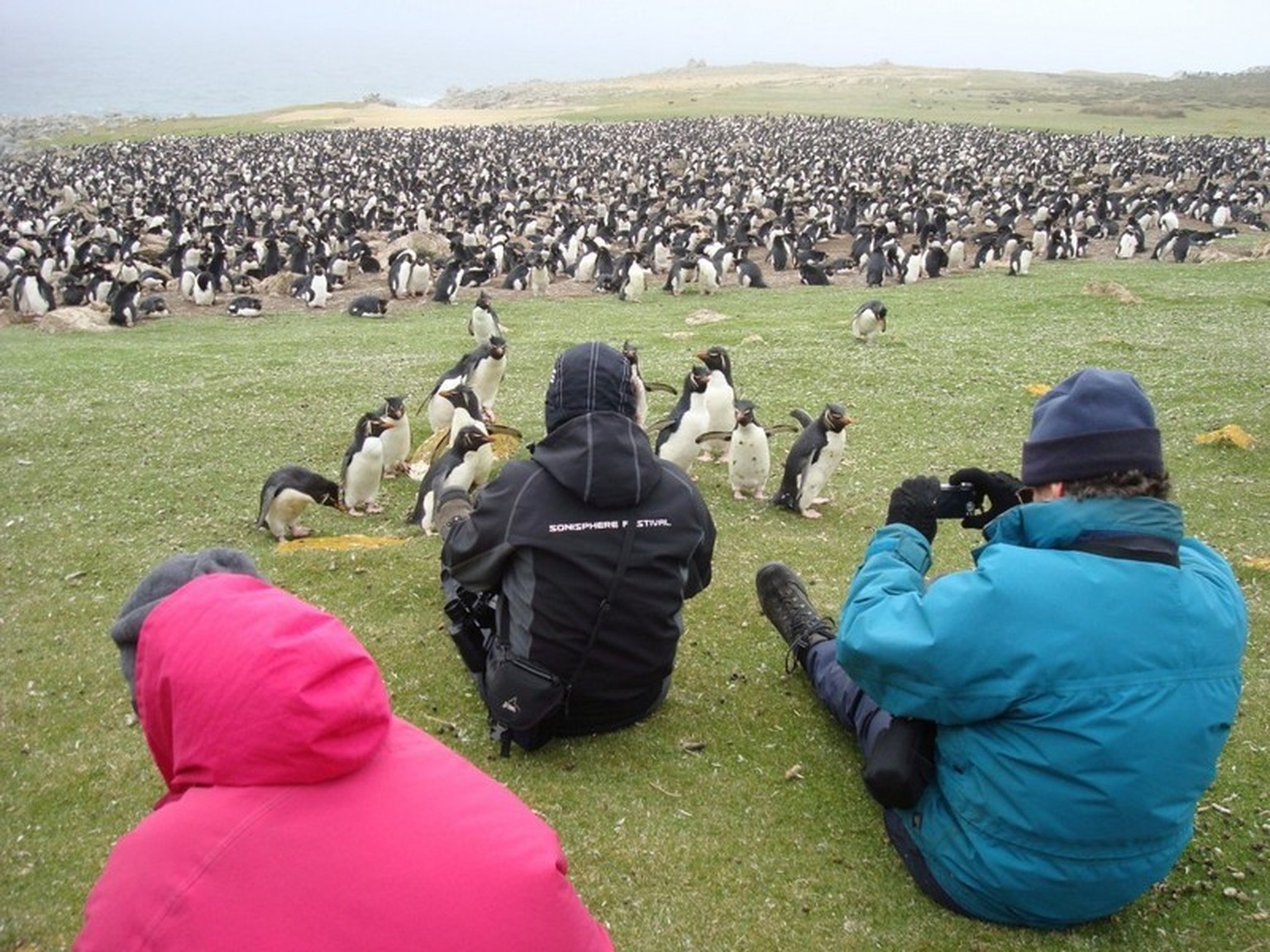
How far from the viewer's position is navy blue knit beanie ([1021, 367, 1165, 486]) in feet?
10.2

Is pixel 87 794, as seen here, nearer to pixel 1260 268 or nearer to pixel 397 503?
pixel 397 503

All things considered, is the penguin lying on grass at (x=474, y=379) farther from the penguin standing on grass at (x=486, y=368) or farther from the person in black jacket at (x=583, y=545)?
the person in black jacket at (x=583, y=545)

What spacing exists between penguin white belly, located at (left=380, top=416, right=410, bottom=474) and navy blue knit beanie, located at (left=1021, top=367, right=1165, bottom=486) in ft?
21.6

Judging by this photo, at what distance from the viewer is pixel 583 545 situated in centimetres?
399

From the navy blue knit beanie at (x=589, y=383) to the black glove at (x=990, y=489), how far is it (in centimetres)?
138

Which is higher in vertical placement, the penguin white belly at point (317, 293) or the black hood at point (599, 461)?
the black hood at point (599, 461)

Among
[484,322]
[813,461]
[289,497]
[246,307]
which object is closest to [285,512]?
[289,497]

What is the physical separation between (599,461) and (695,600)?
256 cm

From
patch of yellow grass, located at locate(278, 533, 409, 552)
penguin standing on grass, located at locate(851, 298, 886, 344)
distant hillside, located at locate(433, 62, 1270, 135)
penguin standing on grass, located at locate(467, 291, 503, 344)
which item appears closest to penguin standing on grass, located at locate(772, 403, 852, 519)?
patch of yellow grass, located at locate(278, 533, 409, 552)

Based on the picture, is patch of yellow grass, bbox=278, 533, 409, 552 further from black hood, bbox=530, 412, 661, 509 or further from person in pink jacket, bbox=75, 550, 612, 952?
person in pink jacket, bbox=75, 550, 612, 952

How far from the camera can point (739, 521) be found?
26.8ft

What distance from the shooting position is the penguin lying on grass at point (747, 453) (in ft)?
27.5

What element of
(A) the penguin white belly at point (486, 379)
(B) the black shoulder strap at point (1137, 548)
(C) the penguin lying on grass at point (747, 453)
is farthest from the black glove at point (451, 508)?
(A) the penguin white belly at point (486, 379)

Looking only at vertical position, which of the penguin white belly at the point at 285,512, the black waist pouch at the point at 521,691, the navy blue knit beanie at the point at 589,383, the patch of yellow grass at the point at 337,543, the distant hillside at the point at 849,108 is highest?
the distant hillside at the point at 849,108
